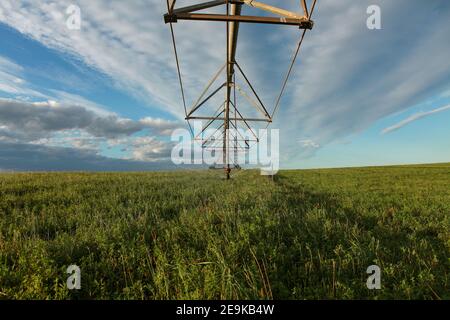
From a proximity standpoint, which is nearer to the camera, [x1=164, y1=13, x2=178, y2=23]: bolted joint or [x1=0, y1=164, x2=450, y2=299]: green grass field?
[x1=0, y1=164, x2=450, y2=299]: green grass field

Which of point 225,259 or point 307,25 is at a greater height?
point 307,25

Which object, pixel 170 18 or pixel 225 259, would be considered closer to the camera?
pixel 225 259

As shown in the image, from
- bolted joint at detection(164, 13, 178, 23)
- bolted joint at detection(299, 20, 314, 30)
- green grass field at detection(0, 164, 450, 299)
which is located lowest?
green grass field at detection(0, 164, 450, 299)

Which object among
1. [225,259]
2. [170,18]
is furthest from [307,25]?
[225,259]

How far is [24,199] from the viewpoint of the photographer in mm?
8359

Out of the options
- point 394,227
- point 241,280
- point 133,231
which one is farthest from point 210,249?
point 394,227

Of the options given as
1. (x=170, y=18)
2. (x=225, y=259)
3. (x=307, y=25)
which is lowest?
(x=225, y=259)

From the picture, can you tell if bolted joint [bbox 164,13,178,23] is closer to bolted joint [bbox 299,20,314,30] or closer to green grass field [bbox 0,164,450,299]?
bolted joint [bbox 299,20,314,30]

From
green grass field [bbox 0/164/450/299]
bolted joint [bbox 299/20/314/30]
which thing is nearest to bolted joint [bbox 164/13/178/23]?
bolted joint [bbox 299/20/314/30]

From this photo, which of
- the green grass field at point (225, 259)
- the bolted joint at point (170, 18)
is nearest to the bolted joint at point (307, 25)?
the bolted joint at point (170, 18)

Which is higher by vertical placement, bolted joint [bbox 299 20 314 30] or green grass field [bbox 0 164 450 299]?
bolted joint [bbox 299 20 314 30]

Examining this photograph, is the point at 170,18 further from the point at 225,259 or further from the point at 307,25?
the point at 225,259

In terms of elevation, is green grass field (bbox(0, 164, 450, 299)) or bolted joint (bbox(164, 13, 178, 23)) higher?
bolted joint (bbox(164, 13, 178, 23))
